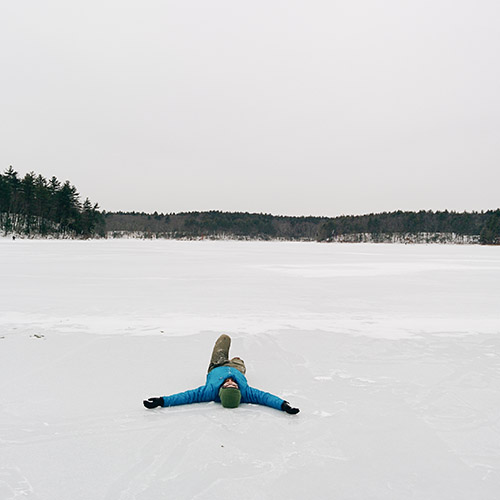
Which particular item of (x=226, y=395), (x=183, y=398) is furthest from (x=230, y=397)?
(x=183, y=398)

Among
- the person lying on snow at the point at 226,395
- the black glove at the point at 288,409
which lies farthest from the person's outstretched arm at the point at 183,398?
the black glove at the point at 288,409

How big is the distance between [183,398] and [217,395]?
1.14ft

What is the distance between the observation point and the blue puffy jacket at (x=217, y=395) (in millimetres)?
3674

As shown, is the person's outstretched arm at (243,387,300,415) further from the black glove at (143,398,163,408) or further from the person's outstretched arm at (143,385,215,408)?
the black glove at (143,398,163,408)

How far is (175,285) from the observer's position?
12.4 m

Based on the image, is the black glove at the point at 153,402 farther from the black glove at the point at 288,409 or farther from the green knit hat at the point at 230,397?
the black glove at the point at 288,409

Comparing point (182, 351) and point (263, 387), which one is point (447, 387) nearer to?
point (263, 387)

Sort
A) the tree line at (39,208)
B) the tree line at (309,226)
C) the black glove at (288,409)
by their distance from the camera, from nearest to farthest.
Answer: the black glove at (288,409)
the tree line at (39,208)
the tree line at (309,226)

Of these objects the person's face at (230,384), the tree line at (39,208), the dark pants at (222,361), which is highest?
the tree line at (39,208)

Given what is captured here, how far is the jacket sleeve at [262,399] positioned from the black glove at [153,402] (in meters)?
0.83

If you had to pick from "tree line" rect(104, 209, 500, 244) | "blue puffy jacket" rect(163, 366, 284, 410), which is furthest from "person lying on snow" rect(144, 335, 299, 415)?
Result: "tree line" rect(104, 209, 500, 244)

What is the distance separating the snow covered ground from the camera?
2547 millimetres

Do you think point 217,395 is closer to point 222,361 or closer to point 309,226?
point 222,361

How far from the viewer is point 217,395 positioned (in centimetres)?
385
